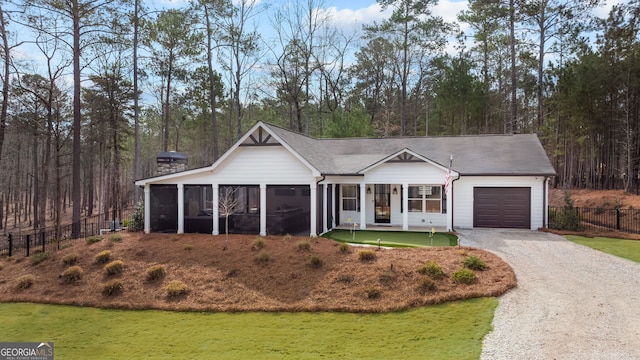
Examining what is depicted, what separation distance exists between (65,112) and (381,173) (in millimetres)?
21570

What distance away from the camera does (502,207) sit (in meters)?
16.9

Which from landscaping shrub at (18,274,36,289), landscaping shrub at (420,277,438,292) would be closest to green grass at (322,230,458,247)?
landscaping shrub at (420,277,438,292)

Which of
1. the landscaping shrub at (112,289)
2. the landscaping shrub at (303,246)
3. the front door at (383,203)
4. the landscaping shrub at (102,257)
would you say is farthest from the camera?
the front door at (383,203)

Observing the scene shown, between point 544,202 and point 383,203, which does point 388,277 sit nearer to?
point 383,203

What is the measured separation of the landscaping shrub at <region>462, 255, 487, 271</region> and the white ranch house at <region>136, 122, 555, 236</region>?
4.70m

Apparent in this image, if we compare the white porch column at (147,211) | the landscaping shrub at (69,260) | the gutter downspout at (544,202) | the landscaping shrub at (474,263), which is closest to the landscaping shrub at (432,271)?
the landscaping shrub at (474,263)

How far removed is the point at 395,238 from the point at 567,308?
7.06 meters

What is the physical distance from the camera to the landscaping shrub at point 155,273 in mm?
10578

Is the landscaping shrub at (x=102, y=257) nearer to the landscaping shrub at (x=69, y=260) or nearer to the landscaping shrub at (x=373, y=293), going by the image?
the landscaping shrub at (x=69, y=260)

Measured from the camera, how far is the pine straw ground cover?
8.93m

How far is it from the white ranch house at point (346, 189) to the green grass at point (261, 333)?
6.59m

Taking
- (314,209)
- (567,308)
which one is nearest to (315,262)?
(314,209)

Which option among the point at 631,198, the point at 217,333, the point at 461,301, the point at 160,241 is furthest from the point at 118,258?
the point at 631,198

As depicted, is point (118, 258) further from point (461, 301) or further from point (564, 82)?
point (564, 82)
